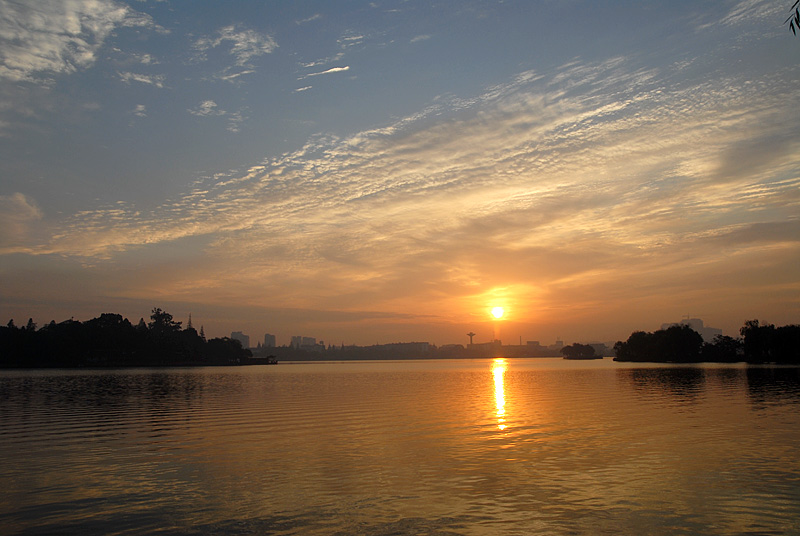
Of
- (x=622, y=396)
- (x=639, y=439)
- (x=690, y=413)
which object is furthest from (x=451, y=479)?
(x=622, y=396)

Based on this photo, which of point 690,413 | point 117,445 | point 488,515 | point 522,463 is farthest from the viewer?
point 690,413

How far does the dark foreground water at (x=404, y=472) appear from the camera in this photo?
58.5 ft

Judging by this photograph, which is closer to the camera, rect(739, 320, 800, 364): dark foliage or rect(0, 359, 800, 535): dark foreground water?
rect(0, 359, 800, 535): dark foreground water

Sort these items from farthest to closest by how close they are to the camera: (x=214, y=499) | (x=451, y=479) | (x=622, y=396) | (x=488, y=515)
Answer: (x=622, y=396)
(x=451, y=479)
(x=214, y=499)
(x=488, y=515)

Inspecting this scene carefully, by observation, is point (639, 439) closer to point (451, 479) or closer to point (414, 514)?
point (451, 479)

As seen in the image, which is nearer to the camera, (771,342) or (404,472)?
(404,472)

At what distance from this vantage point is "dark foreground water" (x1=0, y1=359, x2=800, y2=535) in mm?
17844

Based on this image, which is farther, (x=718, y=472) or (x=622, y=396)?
(x=622, y=396)

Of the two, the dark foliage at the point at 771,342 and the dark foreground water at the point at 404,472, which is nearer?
the dark foreground water at the point at 404,472

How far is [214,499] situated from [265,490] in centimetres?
204

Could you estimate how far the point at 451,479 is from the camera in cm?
2362

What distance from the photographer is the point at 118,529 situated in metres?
17.1

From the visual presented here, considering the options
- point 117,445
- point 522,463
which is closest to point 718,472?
point 522,463

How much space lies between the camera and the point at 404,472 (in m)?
25.0
